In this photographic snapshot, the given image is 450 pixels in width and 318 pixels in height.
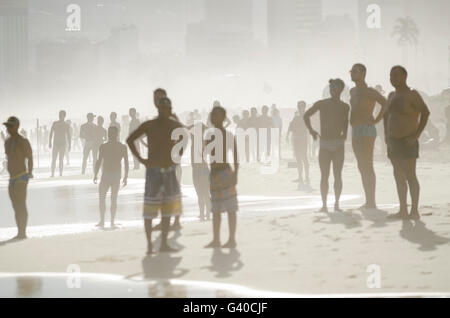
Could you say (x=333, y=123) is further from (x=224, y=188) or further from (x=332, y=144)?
(x=224, y=188)

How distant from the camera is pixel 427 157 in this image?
26.9 metres

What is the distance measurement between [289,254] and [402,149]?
2354 mm

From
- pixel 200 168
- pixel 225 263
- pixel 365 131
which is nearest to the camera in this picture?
pixel 225 263

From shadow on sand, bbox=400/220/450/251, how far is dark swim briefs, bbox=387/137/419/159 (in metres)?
0.91

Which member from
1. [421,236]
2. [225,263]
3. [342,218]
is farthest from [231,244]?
[421,236]

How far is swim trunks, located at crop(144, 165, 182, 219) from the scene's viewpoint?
9.20 metres

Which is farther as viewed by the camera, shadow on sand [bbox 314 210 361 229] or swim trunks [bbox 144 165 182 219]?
shadow on sand [bbox 314 210 361 229]

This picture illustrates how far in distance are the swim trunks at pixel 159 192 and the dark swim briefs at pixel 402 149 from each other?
3222mm

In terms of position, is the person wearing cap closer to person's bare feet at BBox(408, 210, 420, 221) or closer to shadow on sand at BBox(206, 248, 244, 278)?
shadow on sand at BBox(206, 248, 244, 278)

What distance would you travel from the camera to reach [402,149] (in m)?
10.4

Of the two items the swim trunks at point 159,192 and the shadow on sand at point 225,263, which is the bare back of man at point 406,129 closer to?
the shadow on sand at point 225,263

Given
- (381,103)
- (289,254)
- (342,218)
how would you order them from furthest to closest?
(381,103)
(342,218)
(289,254)

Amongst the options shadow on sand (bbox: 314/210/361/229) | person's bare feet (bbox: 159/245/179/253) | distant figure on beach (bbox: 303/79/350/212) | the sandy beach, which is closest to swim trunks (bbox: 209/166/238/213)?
the sandy beach
